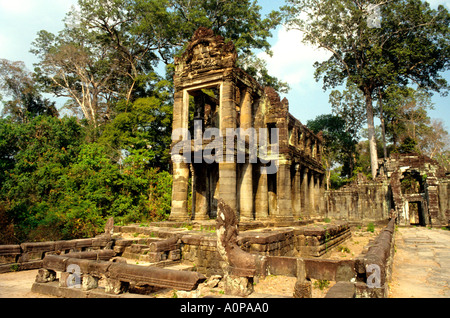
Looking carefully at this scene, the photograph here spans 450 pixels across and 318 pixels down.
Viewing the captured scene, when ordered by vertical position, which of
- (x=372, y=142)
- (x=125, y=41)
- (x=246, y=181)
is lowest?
(x=246, y=181)

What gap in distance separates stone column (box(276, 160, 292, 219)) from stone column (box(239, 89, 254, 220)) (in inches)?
114

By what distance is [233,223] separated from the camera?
18.4 ft

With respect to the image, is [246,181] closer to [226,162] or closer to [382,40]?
[226,162]

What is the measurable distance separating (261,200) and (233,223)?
9.48m

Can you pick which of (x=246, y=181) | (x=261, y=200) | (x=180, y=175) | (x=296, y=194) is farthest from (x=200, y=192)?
(x=296, y=194)

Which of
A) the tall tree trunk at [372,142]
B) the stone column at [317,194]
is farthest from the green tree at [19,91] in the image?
the tall tree trunk at [372,142]

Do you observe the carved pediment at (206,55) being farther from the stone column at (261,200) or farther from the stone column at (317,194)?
the stone column at (317,194)

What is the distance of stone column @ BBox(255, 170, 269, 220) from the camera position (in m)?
14.8

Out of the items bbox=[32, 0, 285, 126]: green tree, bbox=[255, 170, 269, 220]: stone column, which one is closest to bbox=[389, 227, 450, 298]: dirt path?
bbox=[255, 170, 269, 220]: stone column

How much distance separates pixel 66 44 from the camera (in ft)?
97.1

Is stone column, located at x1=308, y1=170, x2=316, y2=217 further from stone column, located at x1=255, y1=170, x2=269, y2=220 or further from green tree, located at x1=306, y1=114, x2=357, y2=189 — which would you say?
green tree, located at x1=306, y1=114, x2=357, y2=189
